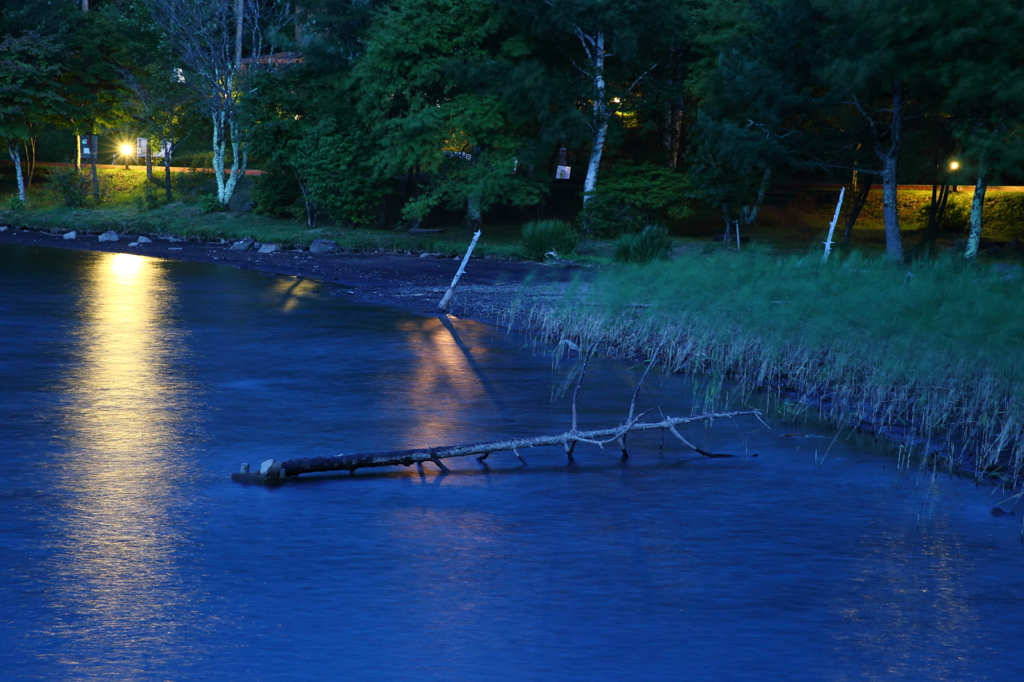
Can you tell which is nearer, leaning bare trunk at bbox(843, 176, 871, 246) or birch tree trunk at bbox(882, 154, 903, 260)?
birch tree trunk at bbox(882, 154, 903, 260)

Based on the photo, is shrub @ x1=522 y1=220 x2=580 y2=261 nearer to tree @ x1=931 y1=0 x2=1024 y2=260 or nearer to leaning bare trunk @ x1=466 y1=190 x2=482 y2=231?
leaning bare trunk @ x1=466 y1=190 x2=482 y2=231

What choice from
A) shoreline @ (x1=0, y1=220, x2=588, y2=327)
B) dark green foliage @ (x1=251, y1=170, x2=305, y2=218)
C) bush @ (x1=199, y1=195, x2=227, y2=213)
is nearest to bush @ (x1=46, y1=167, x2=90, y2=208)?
shoreline @ (x1=0, y1=220, x2=588, y2=327)

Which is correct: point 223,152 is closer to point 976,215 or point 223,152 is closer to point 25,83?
point 25,83

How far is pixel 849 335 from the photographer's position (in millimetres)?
18016

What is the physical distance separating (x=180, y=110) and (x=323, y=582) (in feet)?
168

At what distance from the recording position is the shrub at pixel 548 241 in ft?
128

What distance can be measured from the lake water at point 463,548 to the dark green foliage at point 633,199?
24886 mm

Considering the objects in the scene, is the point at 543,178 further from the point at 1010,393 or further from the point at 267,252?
the point at 1010,393

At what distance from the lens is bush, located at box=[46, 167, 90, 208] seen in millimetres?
59250

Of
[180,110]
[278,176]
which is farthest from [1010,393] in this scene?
[180,110]

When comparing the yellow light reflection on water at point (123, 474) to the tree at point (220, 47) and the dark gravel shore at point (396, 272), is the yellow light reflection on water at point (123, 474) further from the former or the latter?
the tree at point (220, 47)

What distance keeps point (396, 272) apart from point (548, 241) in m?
5.22

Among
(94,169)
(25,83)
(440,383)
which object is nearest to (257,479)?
(440,383)

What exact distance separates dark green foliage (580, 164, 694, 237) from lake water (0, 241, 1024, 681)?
24.9m
